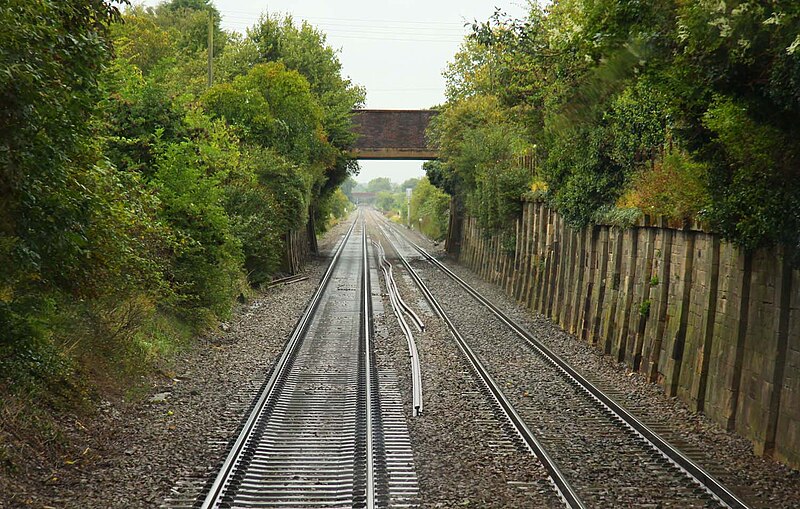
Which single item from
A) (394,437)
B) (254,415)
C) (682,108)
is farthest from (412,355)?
(682,108)

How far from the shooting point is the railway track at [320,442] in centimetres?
881

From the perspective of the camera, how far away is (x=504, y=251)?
3216 cm

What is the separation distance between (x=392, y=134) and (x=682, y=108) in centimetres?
4063

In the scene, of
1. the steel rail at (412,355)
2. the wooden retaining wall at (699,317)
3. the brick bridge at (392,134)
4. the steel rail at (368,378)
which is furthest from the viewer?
the brick bridge at (392,134)

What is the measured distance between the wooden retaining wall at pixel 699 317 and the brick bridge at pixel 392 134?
28982mm

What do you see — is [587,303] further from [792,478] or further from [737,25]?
[737,25]

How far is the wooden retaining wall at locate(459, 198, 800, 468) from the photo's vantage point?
10578 mm

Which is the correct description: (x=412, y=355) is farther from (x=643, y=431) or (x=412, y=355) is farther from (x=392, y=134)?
(x=392, y=134)

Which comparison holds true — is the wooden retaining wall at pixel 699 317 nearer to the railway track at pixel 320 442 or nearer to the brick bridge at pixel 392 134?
the railway track at pixel 320 442

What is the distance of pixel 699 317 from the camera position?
1345 cm

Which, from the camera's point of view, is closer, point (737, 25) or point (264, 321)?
point (737, 25)

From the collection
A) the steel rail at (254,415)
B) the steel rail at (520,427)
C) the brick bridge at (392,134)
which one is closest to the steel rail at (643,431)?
the steel rail at (520,427)

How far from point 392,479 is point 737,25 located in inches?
247

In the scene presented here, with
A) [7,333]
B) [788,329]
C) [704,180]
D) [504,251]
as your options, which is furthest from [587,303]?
[7,333]
